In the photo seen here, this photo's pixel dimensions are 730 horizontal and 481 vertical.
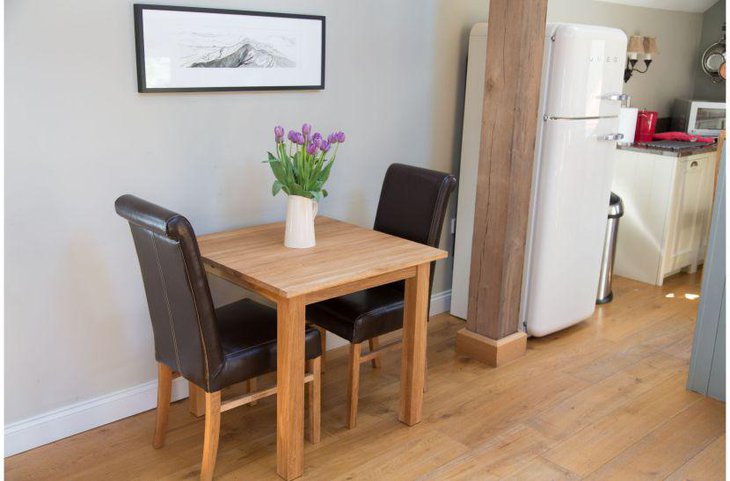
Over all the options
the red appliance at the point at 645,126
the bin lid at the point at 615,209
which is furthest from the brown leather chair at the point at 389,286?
the red appliance at the point at 645,126

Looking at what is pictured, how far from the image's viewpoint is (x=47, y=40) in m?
2.28

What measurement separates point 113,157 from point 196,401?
3.19 feet

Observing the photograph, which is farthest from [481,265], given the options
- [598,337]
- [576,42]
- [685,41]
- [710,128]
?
[685,41]

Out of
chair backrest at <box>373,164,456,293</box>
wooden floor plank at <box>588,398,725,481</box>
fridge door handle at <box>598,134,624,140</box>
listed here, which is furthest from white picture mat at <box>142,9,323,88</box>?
wooden floor plank at <box>588,398,725,481</box>

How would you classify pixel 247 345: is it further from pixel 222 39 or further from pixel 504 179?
pixel 504 179

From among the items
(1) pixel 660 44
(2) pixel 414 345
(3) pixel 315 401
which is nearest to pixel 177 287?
(3) pixel 315 401

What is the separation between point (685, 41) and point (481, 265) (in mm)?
3248

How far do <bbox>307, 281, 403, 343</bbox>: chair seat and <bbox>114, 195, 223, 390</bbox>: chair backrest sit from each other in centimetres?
59

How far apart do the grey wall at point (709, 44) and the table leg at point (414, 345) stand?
4.04 meters

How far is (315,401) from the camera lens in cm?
255

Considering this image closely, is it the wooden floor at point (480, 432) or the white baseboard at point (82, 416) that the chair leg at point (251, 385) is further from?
the white baseboard at point (82, 416)

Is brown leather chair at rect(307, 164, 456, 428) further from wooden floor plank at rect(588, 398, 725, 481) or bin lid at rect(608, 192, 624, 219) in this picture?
bin lid at rect(608, 192, 624, 219)

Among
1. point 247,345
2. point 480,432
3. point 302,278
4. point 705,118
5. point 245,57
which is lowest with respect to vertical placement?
point 480,432

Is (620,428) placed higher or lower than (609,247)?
→ lower
